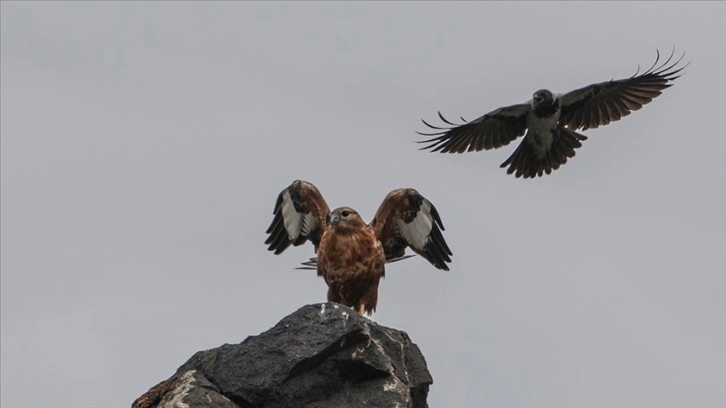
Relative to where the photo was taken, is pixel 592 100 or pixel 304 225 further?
pixel 592 100

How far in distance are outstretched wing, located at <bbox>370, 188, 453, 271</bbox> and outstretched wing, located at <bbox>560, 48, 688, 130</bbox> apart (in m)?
5.18

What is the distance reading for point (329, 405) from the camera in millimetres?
9797

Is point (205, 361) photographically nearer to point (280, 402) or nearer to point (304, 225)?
point (280, 402)

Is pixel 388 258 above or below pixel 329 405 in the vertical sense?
above

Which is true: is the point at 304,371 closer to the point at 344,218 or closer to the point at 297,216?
the point at 344,218

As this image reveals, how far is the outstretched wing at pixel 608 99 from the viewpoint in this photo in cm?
1862

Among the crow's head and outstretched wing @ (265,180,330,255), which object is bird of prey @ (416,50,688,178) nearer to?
the crow's head

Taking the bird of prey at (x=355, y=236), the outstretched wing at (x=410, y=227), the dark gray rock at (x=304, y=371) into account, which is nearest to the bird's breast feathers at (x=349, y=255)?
the bird of prey at (x=355, y=236)

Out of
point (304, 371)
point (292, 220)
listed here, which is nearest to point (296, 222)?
point (292, 220)

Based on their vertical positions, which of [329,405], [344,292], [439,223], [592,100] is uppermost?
[592,100]

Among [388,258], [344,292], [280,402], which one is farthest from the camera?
[388,258]

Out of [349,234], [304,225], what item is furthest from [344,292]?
[304,225]

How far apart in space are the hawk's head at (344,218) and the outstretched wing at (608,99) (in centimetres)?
601

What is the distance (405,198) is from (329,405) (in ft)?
14.4
